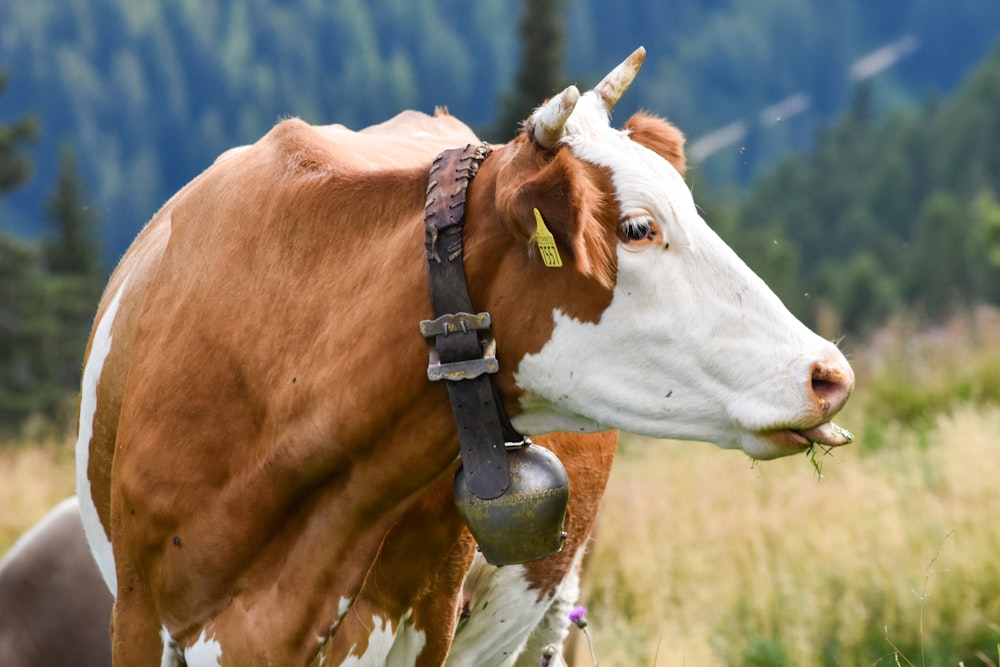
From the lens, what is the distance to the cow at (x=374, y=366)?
2.71 meters

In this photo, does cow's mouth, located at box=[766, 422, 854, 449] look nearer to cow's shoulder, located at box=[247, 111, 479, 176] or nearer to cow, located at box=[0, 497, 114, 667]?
cow's shoulder, located at box=[247, 111, 479, 176]

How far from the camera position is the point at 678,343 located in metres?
2.72

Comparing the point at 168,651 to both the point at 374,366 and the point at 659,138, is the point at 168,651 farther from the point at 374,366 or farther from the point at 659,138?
the point at 659,138

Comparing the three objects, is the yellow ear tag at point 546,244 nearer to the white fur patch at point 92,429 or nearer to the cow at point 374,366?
the cow at point 374,366

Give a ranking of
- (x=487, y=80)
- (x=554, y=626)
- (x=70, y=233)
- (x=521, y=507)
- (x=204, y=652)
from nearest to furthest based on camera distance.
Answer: (x=521, y=507) < (x=204, y=652) < (x=554, y=626) < (x=70, y=233) < (x=487, y=80)

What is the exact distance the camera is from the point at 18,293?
26562mm

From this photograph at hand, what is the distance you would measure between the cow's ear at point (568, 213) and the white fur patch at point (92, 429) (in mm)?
1552

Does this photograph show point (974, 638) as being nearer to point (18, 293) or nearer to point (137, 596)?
point (137, 596)

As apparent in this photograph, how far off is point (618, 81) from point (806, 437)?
93cm

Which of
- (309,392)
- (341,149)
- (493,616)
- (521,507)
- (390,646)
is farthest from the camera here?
(493,616)

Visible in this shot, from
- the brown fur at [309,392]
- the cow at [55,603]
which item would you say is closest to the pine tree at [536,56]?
the cow at [55,603]

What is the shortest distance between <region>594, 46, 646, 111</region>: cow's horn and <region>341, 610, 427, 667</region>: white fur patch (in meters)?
1.43

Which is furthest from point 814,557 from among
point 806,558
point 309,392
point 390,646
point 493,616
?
point 309,392

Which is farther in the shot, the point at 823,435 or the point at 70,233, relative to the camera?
the point at 70,233
